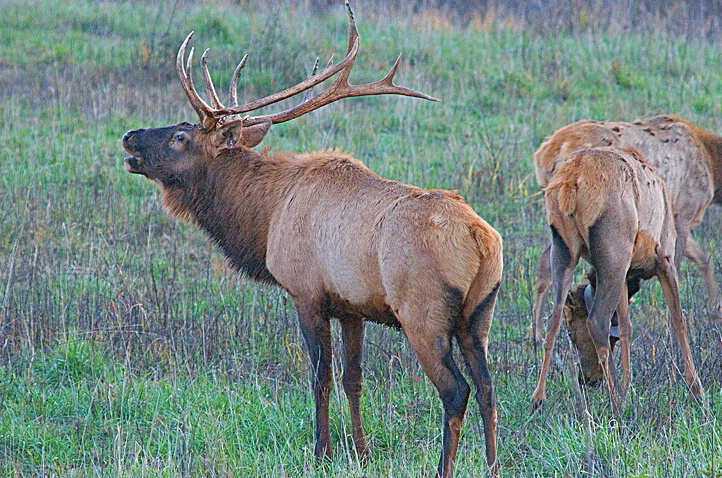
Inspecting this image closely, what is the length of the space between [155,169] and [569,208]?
248cm

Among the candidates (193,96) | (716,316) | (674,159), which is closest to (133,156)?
(193,96)

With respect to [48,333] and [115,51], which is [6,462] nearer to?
[48,333]

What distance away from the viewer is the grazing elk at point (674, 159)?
→ 24.8 feet

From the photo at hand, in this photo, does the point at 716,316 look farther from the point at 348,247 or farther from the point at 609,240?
the point at 348,247

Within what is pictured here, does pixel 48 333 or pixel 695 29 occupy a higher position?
pixel 695 29

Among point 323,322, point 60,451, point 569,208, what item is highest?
point 569,208

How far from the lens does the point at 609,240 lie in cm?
540

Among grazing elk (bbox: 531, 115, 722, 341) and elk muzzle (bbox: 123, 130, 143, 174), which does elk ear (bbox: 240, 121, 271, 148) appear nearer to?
elk muzzle (bbox: 123, 130, 143, 174)

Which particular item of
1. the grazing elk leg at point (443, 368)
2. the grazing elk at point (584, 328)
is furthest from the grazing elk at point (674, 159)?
the grazing elk leg at point (443, 368)

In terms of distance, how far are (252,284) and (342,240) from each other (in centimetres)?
288

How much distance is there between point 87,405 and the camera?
547 centimetres

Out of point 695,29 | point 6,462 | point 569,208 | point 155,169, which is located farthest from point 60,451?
point 695,29

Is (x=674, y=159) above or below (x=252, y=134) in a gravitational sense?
below

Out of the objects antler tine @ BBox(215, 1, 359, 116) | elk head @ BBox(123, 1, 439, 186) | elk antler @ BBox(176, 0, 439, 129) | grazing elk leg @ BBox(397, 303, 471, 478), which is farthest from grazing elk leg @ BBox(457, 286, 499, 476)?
antler tine @ BBox(215, 1, 359, 116)
